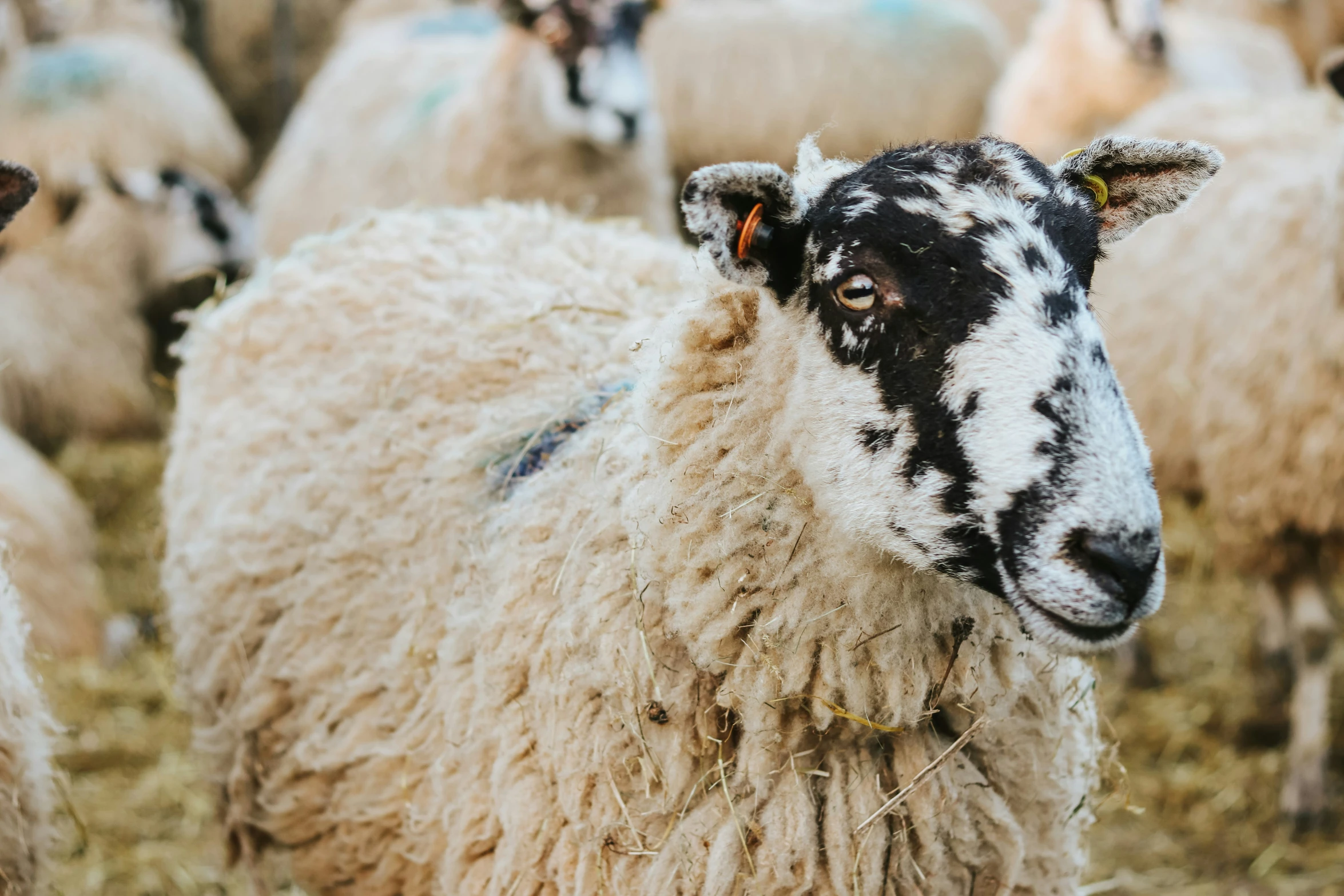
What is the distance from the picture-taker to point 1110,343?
15.7 feet

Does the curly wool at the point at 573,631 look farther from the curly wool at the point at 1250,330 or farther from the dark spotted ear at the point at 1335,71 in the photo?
the dark spotted ear at the point at 1335,71

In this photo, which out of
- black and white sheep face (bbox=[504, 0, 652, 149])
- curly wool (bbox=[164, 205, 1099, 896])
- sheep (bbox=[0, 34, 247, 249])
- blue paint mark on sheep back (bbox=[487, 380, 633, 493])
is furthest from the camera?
sheep (bbox=[0, 34, 247, 249])

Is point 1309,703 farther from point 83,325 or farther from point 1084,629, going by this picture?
point 83,325

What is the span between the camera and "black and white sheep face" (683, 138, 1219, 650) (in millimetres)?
1707

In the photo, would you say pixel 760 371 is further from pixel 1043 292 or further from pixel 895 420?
pixel 1043 292

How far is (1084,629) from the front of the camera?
1.72m

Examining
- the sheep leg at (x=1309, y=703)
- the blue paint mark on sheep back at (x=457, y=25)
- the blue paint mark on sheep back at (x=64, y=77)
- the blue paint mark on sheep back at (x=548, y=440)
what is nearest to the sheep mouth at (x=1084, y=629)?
the blue paint mark on sheep back at (x=548, y=440)

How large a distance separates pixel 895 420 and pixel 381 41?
648 centimetres

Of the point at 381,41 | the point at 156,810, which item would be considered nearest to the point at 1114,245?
the point at 156,810

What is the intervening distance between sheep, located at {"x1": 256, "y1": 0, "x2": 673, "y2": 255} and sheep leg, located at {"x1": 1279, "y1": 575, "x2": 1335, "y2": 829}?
2.86 m

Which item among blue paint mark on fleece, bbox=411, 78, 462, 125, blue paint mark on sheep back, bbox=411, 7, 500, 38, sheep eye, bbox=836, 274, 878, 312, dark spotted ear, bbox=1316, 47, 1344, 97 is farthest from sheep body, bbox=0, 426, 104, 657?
dark spotted ear, bbox=1316, 47, 1344, 97

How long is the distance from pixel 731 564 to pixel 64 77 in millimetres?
7246

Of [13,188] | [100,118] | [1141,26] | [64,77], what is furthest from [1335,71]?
[64,77]

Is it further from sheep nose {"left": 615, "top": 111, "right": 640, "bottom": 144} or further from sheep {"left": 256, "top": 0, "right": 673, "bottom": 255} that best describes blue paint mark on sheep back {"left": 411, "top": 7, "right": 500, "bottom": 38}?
sheep nose {"left": 615, "top": 111, "right": 640, "bottom": 144}
